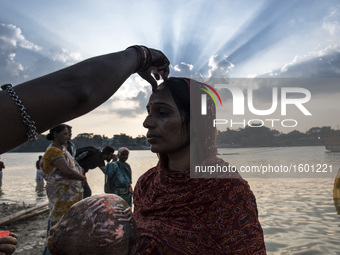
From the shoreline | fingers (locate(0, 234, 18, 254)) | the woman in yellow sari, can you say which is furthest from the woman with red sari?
the shoreline

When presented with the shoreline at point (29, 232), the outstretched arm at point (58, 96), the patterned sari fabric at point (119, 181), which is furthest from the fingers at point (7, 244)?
the patterned sari fabric at point (119, 181)

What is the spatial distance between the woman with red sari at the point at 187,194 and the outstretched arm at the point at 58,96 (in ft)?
A: 3.59

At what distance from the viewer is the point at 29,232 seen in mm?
7031

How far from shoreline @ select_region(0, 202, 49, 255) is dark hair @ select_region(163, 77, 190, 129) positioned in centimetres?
499

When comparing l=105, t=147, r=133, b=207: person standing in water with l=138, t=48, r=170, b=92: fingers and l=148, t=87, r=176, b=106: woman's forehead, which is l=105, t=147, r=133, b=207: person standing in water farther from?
l=138, t=48, r=170, b=92: fingers

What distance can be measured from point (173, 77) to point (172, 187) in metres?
0.87

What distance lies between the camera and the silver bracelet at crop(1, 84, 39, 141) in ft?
3.02

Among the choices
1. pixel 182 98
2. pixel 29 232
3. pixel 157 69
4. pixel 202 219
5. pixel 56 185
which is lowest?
pixel 29 232

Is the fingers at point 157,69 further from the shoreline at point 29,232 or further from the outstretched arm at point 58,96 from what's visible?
the shoreline at point 29,232

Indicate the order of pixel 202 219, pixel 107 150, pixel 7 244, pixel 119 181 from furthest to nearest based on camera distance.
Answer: pixel 107 150 < pixel 119 181 < pixel 202 219 < pixel 7 244

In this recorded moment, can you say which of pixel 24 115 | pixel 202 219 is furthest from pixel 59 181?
pixel 24 115

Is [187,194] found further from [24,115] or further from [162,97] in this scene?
[24,115]

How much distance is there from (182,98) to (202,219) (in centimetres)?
89

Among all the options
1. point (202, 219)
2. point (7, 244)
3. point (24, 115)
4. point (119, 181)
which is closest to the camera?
point (24, 115)
